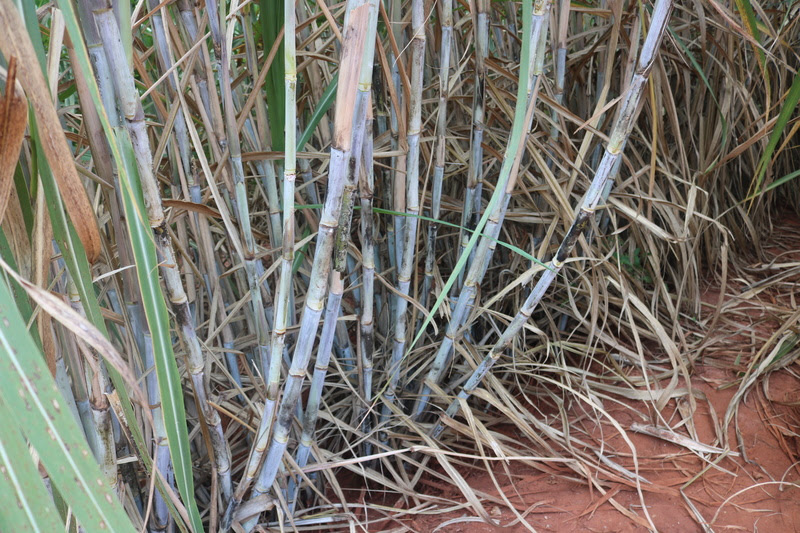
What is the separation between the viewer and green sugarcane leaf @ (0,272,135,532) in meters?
0.38

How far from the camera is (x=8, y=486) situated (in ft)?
1.24

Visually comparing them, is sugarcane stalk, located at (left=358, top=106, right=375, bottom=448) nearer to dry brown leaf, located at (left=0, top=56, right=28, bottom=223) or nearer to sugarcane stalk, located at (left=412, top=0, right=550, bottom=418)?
sugarcane stalk, located at (left=412, top=0, right=550, bottom=418)

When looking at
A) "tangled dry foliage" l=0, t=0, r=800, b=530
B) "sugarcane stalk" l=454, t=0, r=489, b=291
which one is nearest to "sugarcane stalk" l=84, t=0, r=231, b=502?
"tangled dry foliage" l=0, t=0, r=800, b=530

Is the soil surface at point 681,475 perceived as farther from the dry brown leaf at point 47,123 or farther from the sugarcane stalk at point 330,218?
the dry brown leaf at point 47,123

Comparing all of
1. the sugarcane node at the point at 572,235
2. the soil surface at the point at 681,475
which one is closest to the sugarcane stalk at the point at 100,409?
the soil surface at the point at 681,475

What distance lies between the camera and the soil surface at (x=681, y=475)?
3.39 ft

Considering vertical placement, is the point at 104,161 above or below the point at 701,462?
above

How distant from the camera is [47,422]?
15.2 inches

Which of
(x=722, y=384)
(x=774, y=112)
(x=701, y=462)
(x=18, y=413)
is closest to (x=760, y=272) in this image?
(x=774, y=112)

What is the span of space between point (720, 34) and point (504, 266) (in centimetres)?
76

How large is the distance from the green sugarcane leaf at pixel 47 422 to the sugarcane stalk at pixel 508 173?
45cm

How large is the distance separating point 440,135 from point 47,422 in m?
0.73

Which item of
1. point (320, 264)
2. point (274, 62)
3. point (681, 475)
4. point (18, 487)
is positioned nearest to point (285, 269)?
point (320, 264)

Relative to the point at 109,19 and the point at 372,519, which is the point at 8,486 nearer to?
the point at 109,19
